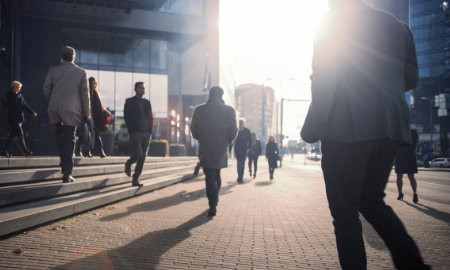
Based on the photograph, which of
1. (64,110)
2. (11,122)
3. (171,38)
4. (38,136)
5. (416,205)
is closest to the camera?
(64,110)

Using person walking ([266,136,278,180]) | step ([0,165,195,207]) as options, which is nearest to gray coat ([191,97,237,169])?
step ([0,165,195,207])

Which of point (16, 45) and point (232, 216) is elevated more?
point (16, 45)

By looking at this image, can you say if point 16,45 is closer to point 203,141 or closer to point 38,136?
point 38,136

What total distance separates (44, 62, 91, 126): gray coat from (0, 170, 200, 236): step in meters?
1.26

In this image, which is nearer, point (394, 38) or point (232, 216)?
point (394, 38)

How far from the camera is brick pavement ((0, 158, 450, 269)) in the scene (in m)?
3.42

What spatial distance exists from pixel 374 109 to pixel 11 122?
9.18 m

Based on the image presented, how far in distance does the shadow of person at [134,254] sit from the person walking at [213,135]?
1364mm

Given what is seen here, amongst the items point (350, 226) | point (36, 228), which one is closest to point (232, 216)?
point (36, 228)

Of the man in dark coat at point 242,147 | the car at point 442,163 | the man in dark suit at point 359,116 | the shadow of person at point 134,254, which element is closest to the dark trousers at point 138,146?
the shadow of person at point 134,254

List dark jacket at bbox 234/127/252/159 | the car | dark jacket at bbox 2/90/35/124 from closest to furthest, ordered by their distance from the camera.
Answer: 1. dark jacket at bbox 2/90/35/124
2. dark jacket at bbox 234/127/252/159
3. the car

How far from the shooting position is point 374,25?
2406 mm

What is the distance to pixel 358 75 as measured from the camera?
7.82 feet

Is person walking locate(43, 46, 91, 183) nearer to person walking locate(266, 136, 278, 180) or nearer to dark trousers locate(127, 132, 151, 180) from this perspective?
dark trousers locate(127, 132, 151, 180)
